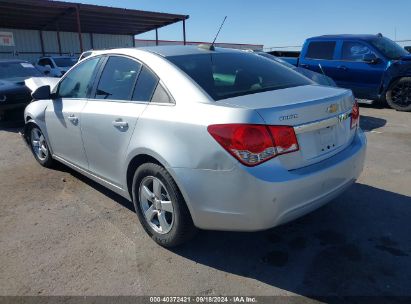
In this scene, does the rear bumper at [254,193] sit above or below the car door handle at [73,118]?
below

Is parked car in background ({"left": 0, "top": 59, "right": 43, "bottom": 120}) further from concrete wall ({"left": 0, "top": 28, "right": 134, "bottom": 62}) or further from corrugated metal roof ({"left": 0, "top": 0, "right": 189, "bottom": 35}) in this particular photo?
concrete wall ({"left": 0, "top": 28, "right": 134, "bottom": 62})

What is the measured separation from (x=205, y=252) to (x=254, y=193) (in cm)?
94

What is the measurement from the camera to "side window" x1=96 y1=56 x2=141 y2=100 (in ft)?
11.2

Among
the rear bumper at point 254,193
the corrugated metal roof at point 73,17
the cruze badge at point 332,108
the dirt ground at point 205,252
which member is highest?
the corrugated metal roof at point 73,17

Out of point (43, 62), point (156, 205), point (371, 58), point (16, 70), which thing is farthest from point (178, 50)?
point (43, 62)

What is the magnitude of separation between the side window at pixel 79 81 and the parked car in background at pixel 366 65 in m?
7.62

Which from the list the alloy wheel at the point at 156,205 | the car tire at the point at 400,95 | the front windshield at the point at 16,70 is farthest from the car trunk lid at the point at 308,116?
the front windshield at the point at 16,70

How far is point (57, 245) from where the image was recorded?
3332mm

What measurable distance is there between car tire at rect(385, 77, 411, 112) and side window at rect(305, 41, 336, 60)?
1.80 meters

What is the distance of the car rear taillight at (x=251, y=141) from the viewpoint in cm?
246

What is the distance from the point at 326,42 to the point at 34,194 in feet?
28.2

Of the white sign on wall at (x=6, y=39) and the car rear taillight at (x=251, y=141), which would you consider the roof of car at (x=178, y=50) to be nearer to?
the car rear taillight at (x=251, y=141)

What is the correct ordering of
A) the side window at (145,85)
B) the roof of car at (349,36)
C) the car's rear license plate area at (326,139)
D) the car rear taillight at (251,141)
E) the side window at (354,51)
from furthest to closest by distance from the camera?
the roof of car at (349,36)
the side window at (354,51)
the side window at (145,85)
the car's rear license plate area at (326,139)
the car rear taillight at (251,141)

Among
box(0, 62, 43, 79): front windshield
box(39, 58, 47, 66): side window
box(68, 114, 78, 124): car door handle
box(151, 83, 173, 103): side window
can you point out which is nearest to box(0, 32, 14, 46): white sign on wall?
box(39, 58, 47, 66): side window
